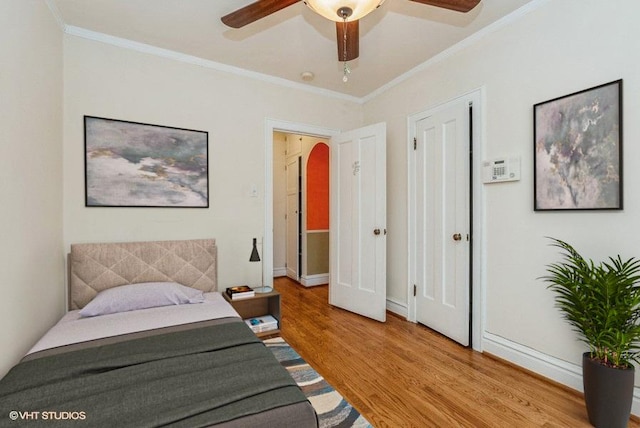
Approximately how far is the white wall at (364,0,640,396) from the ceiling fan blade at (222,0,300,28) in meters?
1.77

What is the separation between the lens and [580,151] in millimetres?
1929

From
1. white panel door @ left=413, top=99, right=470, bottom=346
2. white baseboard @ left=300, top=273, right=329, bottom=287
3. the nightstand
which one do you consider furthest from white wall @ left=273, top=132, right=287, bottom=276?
white panel door @ left=413, top=99, right=470, bottom=346

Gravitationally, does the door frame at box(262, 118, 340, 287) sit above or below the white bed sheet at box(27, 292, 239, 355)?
above

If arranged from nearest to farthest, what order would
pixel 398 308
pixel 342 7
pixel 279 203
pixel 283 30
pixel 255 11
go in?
pixel 342 7, pixel 255 11, pixel 283 30, pixel 398 308, pixel 279 203

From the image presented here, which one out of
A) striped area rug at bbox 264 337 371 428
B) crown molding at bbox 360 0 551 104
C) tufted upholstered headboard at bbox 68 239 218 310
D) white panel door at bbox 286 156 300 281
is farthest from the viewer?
white panel door at bbox 286 156 300 281

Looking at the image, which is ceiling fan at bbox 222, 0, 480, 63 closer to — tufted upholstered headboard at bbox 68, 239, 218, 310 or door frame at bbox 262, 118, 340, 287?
door frame at bbox 262, 118, 340, 287

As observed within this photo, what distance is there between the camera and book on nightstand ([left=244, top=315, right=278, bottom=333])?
9.06 feet

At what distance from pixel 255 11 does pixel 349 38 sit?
1.94 ft

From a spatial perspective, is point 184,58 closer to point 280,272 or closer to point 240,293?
point 240,293

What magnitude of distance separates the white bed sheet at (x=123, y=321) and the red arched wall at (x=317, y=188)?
2.75 metres

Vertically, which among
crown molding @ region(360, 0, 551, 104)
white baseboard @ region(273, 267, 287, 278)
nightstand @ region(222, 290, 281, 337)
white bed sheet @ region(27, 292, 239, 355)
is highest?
crown molding @ region(360, 0, 551, 104)

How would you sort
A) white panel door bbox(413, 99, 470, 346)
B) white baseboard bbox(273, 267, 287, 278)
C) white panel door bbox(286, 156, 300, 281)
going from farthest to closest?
white baseboard bbox(273, 267, 287, 278) → white panel door bbox(286, 156, 300, 281) → white panel door bbox(413, 99, 470, 346)

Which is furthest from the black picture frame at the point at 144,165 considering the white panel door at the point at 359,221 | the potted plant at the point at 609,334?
the potted plant at the point at 609,334

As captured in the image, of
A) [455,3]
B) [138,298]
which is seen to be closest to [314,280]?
[138,298]
